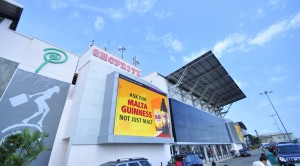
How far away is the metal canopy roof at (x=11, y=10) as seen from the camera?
15.0 meters

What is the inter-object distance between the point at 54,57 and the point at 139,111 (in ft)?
34.8

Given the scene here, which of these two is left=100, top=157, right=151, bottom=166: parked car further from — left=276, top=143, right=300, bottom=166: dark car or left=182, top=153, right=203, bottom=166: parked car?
left=276, top=143, right=300, bottom=166: dark car

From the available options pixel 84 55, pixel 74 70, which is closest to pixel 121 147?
pixel 74 70

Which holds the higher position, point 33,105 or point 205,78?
point 205,78

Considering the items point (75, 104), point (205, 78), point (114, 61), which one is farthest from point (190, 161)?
point (205, 78)

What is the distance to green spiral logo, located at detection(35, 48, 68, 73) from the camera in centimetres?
1513

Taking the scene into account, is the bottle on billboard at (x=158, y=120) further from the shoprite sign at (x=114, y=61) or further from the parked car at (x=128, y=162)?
the shoprite sign at (x=114, y=61)

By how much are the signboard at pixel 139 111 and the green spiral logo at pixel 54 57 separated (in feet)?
21.7

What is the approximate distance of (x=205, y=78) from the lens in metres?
35.3

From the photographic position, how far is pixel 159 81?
28406 mm

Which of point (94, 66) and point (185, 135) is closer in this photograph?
point (94, 66)

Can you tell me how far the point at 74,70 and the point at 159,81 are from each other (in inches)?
607

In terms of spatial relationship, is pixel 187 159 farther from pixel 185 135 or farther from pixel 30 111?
pixel 30 111

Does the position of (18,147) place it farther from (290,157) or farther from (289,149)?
(289,149)
